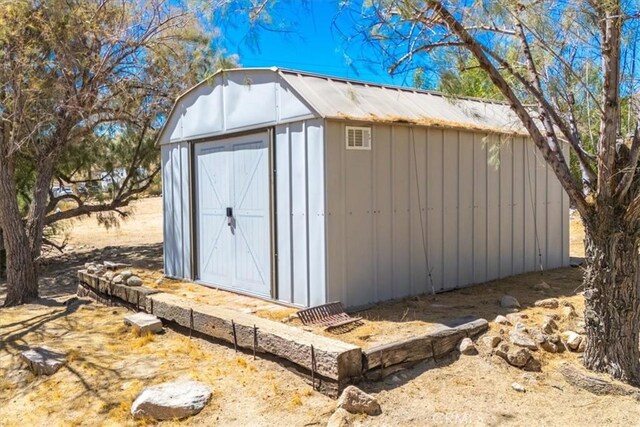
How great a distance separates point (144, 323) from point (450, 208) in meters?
A: 3.78

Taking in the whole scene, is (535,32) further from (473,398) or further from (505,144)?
(505,144)

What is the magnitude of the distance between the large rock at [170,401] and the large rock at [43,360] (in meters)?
1.08

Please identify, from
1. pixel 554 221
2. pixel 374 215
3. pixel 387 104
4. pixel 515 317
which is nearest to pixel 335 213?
pixel 374 215

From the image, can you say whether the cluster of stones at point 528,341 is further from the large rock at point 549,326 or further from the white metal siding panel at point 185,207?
the white metal siding panel at point 185,207

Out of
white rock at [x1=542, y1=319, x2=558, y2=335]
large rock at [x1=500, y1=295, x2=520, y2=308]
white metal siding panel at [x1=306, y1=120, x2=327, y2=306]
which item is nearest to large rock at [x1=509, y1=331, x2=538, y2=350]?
white rock at [x1=542, y1=319, x2=558, y2=335]

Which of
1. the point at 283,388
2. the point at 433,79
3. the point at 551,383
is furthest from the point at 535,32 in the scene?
the point at 283,388

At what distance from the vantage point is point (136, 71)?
28.1ft

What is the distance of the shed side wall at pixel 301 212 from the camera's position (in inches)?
218

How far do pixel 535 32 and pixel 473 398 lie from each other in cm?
266

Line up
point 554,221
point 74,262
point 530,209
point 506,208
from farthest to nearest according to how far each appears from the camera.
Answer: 1. point 74,262
2. point 554,221
3. point 530,209
4. point 506,208

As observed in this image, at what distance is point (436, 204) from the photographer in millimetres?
6562

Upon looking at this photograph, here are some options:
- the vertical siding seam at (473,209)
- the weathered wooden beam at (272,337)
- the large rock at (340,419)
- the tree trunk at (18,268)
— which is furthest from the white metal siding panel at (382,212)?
the tree trunk at (18,268)

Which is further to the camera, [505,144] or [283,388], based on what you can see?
[505,144]

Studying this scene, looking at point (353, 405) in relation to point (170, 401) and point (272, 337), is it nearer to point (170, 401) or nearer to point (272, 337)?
point (272, 337)
